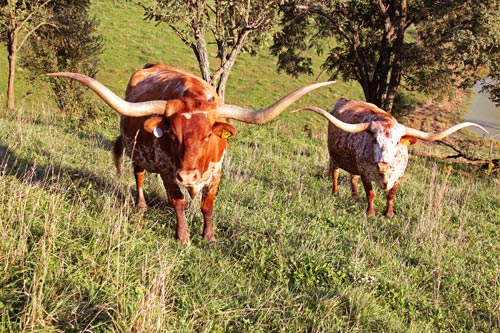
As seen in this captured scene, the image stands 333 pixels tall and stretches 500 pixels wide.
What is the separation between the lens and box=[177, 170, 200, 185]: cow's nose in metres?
3.93

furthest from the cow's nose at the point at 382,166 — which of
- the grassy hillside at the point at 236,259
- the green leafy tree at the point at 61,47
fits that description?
the green leafy tree at the point at 61,47

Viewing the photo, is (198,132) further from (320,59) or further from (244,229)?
(320,59)

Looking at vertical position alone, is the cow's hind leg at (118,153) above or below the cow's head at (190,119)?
below

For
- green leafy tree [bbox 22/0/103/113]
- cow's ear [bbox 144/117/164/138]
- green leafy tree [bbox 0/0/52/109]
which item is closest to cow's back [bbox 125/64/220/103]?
cow's ear [bbox 144/117/164/138]

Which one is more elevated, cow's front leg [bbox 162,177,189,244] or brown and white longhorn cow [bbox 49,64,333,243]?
brown and white longhorn cow [bbox 49,64,333,243]

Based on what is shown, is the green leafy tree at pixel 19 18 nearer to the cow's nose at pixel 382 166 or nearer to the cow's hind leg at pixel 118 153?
the cow's hind leg at pixel 118 153

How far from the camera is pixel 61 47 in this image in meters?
15.6

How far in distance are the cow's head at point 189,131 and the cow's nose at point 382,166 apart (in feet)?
9.20

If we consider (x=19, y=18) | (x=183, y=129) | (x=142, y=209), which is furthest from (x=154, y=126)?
(x=19, y=18)

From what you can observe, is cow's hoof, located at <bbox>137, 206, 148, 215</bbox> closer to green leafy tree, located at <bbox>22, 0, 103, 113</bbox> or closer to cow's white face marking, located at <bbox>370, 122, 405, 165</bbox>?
cow's white face marking, located at <bbox>370, 122, 405, 165</bbox>

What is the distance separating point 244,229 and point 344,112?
3.77 m

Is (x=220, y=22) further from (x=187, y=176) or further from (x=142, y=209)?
(x=187, y=176)

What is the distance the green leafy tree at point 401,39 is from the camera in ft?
38.6

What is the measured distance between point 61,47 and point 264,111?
1417 centimetres
